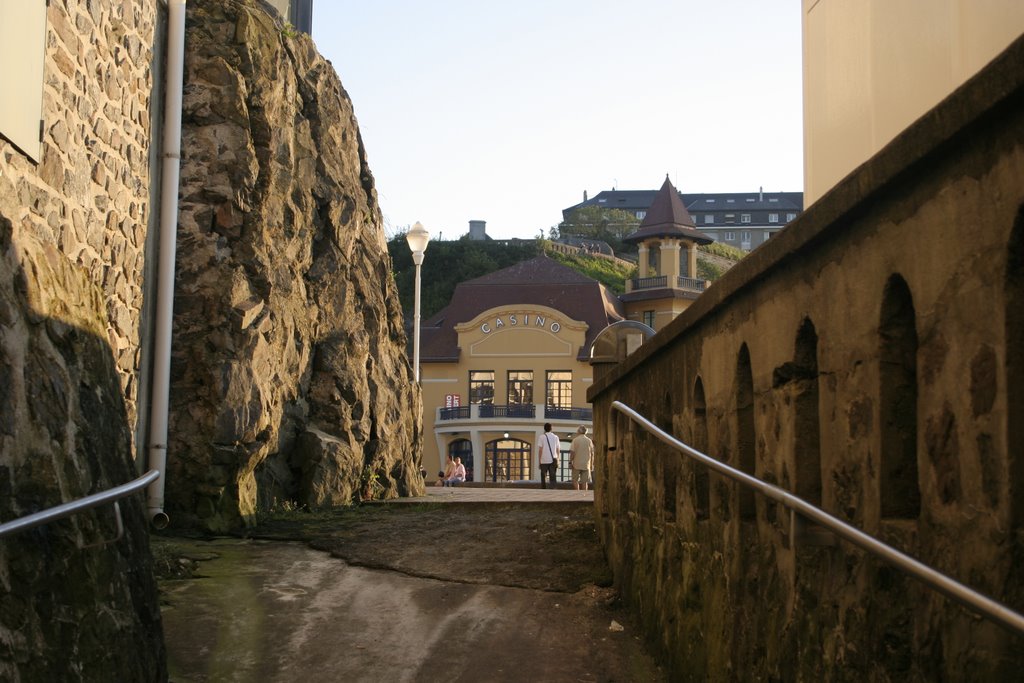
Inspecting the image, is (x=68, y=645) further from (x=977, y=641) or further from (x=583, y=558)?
(x=583, y=558)

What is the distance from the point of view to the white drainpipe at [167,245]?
12.0 m

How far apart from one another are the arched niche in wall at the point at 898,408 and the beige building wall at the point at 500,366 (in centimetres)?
5604

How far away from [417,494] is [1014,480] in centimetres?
1832

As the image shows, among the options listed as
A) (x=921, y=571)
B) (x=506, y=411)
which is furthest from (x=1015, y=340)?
(x=506, y=411)

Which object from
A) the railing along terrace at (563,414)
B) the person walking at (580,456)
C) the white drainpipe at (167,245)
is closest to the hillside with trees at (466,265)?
the railing along terrace at (563,414)

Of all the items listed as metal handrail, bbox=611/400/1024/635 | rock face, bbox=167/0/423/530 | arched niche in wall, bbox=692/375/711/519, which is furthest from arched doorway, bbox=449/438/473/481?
metal handrail, bbox=611/400/1024/635

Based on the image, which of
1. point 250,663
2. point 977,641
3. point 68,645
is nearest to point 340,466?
point 250,663

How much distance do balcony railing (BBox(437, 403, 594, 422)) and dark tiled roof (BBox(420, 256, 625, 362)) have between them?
101 inches

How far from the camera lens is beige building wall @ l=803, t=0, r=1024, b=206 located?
7.24 metres

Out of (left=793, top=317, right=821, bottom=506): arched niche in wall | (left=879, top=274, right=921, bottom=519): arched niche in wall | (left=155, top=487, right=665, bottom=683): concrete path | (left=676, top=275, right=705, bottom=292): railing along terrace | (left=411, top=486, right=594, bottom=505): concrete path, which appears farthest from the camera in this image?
(left=676, top=275, right=705, bottom=292): railing along terrace

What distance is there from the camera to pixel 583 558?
1120 centimetres

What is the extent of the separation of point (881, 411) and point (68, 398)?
4.17 metres

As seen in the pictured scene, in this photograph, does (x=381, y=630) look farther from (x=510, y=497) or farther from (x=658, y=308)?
(x=658, y=308)

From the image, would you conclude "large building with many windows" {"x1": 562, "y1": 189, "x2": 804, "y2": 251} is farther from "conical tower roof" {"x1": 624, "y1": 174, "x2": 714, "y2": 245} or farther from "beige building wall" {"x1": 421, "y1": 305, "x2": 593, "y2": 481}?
"beige building wall" {"x1": 421, "y1": 305, "x2": 593, "y2": 481}
